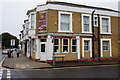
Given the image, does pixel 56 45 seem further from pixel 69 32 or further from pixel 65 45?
pixel 69 32

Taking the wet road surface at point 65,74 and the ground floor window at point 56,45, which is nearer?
the wet road surface at point 65,74

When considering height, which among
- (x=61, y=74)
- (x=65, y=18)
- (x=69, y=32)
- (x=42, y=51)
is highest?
(x=65, y=18)

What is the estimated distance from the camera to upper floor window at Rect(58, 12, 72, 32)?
48.2 ft

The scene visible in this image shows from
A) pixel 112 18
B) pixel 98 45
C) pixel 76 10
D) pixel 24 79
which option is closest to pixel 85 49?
pixel 98 45

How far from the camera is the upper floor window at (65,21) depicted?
14703mm

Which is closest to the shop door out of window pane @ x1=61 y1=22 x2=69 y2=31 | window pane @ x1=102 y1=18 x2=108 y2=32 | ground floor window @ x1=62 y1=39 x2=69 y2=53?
ground floor window @ x1=62 y1=39 x2=69 y2=53

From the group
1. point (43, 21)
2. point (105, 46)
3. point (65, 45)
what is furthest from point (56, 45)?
point (105, 46)

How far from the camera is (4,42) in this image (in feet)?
229

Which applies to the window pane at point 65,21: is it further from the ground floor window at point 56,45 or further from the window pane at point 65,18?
the ground floor window at point 56,45

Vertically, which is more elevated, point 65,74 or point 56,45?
point 56,45

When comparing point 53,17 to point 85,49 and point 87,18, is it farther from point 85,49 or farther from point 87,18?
point 85,49

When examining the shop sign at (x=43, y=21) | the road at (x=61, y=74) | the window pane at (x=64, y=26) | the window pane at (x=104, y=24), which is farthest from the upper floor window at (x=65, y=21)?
the road at (x=61, y=74)

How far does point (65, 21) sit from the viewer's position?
49.4 feet

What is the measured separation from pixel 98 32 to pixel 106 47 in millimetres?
2795
